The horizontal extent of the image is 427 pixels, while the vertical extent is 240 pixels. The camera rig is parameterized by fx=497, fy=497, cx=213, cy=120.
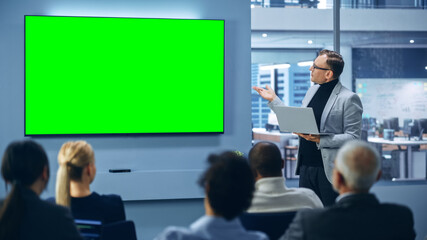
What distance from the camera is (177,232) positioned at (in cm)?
161

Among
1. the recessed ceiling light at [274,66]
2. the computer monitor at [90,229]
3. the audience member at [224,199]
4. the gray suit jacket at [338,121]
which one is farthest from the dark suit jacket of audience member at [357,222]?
the recessed ceiling light at [274,66]

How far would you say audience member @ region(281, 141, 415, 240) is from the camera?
6.10 feet

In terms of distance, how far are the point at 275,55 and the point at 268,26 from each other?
889 mm

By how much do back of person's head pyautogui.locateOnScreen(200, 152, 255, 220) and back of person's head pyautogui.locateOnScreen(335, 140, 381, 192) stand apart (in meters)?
0.48

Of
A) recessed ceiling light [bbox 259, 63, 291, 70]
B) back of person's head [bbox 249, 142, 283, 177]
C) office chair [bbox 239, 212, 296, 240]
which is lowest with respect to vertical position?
office chair [bbox 239, 212, 296, 240]

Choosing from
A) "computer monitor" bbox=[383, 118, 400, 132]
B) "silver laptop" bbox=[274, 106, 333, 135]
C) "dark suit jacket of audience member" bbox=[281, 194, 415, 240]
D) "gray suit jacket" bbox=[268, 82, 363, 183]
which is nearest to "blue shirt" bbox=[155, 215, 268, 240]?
"dark suit jacket of audience member" bbox=[281, 194, 415, 240]

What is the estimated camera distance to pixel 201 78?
4641mm

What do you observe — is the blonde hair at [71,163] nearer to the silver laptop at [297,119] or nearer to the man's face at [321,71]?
the silver laptop at [297,119]

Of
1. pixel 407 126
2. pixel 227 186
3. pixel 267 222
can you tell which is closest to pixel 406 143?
pixel 407 126

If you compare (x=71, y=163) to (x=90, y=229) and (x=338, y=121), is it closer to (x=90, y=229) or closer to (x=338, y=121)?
(x=90, y=229)

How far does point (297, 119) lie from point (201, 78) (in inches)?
53.8

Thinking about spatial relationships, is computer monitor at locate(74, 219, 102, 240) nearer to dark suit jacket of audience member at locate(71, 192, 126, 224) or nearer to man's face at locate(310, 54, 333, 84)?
dark suit jacket of audience member at locate(71, 192, 126, 224)

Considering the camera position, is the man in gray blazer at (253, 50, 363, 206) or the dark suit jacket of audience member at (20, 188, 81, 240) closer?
the dark suit jacket of audience member at (20, 188, 81, 240)

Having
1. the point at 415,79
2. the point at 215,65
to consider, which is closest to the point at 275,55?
the point at 415,79
